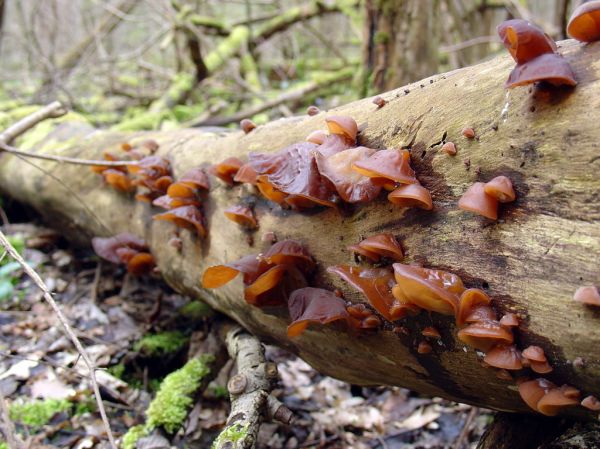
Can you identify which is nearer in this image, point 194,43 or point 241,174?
point 241,174

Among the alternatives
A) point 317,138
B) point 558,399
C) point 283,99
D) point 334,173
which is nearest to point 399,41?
point 283,99

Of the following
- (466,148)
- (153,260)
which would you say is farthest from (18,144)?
(466,148)

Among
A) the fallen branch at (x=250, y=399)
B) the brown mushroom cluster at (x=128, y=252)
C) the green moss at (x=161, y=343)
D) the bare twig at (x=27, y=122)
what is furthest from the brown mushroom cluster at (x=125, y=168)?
the fallen branch at (x=250, y=399)

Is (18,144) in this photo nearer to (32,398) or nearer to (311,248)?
(32,398)

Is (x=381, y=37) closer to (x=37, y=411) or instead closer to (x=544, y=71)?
(x=544, y=71)

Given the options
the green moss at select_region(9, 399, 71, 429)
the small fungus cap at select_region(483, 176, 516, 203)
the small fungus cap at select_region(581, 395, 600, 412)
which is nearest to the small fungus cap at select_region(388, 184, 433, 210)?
the small fungus cap at select_region(483, 176, 516, 203)

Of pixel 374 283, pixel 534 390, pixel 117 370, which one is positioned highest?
pixel 374 283

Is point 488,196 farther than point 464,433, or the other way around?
point 464,433
